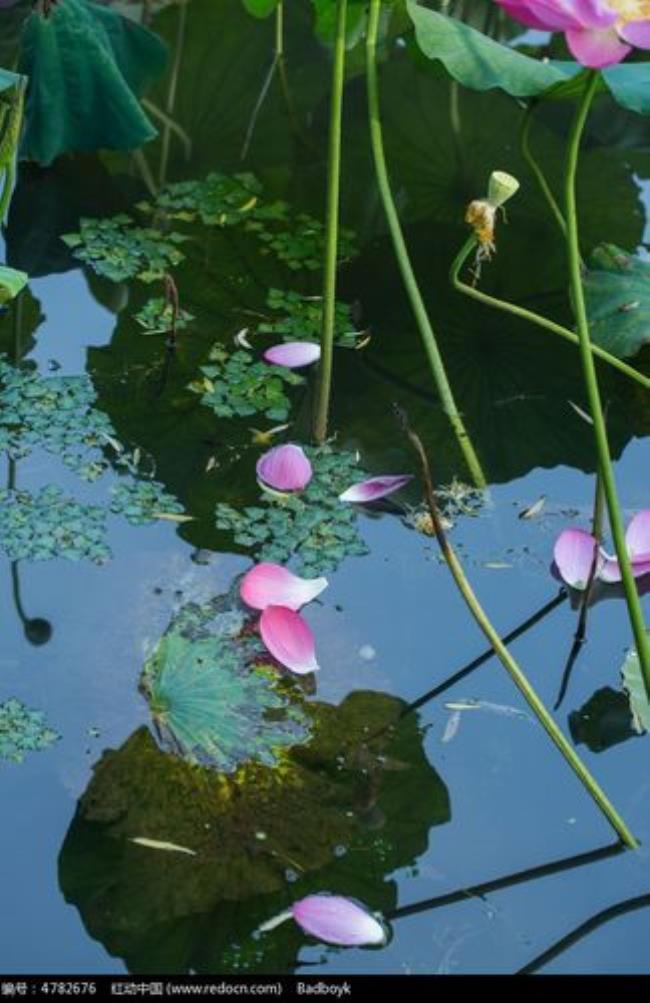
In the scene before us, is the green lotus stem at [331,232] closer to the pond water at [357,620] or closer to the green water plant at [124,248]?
the pond water at [357,620]

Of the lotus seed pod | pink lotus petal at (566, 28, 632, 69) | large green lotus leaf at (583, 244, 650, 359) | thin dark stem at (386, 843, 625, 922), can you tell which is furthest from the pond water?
pink lotus petal at (566, 28, 632, 69)

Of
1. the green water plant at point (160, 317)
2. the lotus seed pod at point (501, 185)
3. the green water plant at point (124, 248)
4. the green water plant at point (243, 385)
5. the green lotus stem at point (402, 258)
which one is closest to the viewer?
the lotus seed pod at point (501, 185)

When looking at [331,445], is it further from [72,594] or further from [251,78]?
[251,78]

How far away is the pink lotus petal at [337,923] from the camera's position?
1155 millimetres

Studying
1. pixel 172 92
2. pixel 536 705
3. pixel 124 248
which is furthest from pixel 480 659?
pixel 172 92

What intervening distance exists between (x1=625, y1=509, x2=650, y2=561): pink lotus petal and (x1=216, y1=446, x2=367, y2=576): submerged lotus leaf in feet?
0.87

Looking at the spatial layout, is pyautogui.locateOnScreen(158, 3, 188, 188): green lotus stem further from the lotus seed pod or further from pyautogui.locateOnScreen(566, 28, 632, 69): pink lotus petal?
pyautogui.locateOnScreen(566, 28, 632, 69): pink lotus petal

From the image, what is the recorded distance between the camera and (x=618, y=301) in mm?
1714

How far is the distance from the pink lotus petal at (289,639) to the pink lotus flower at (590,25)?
563mm

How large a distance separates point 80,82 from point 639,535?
0.97m

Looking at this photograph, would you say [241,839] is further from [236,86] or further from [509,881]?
[236,86]

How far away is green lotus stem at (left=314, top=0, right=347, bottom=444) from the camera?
1.57m

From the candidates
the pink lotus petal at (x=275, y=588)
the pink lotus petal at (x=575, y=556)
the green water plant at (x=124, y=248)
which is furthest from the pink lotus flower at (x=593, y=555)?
the green water plant at (x=124, y=248)

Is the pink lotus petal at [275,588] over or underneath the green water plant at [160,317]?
underneath
